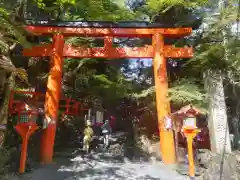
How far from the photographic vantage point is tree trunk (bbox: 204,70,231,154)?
10292mm

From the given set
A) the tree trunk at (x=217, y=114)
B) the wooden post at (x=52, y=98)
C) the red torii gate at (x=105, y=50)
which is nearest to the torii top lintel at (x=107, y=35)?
the red torii gate at (x=105, y=50)

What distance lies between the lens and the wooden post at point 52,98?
999 cm

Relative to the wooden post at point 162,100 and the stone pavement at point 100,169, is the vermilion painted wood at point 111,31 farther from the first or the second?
the stone pavement at point 100,169

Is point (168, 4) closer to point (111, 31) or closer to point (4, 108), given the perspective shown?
point (111, 31)

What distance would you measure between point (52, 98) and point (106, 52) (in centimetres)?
286

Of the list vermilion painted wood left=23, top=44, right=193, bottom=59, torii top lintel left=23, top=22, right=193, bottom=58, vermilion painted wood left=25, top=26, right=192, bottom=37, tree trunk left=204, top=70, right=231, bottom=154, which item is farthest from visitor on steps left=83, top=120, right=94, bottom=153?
tree trunk left=204, top=70, right=231, bottom=154

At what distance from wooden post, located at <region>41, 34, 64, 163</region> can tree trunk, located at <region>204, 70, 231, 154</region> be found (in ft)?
19.7

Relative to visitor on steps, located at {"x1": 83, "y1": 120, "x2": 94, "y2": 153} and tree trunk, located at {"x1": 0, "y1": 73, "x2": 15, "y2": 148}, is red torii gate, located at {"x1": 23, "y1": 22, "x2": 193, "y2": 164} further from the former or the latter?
tree trunk, located at {"x1": 0, "y1": 73, "x2": 15, "y2": 148}

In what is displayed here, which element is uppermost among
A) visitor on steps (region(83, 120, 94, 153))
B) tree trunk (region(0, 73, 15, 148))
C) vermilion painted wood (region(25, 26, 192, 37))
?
vermilion painted wood (region(25, 26, 192, 37))

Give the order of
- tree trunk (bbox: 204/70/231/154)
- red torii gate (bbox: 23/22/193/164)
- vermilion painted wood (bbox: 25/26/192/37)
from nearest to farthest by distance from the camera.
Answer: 1. tree trunk (bbox: 204/70/231/154)
2. red torii gate (bbox: 23/22/193/164)
3. vermilion painted wood (bbox: 25/26/192/37)

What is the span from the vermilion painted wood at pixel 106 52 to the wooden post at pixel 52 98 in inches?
12.4

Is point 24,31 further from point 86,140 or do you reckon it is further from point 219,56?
point 219,56

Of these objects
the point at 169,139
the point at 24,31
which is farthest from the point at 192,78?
the point at 24,31

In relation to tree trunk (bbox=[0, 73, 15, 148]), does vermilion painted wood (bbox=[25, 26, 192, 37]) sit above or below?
above
